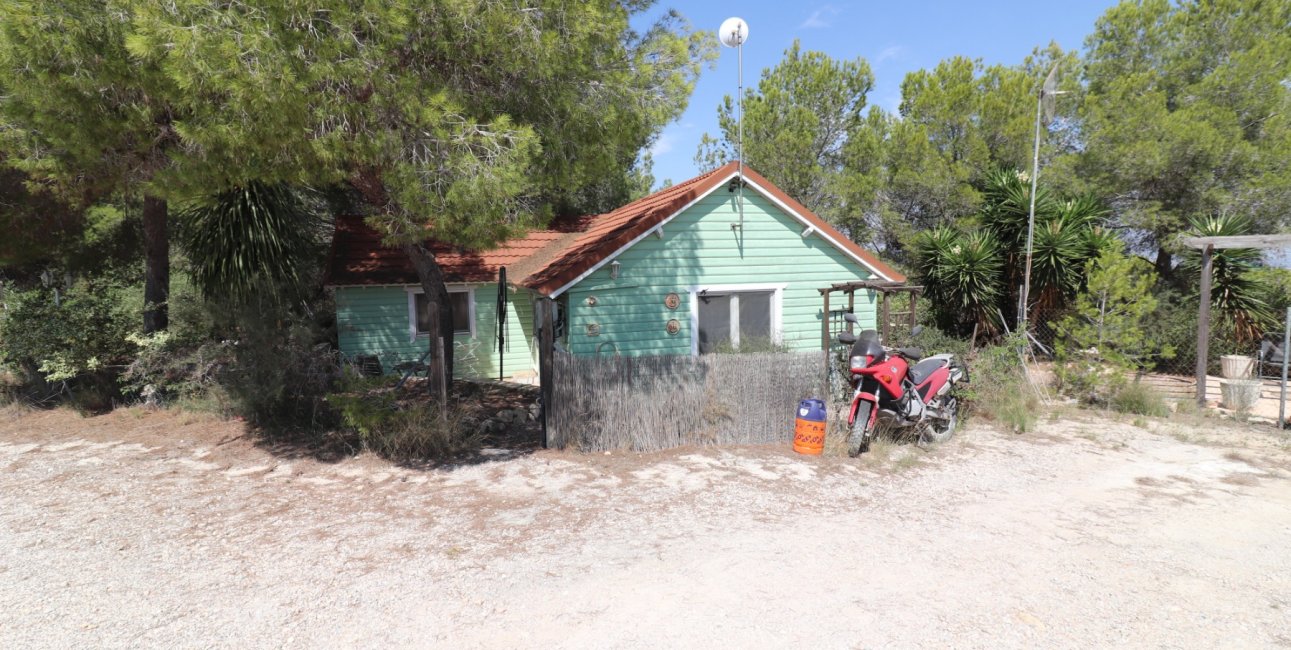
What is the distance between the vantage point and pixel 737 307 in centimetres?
1120

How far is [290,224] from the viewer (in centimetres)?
1101

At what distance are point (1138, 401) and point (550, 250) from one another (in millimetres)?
10048

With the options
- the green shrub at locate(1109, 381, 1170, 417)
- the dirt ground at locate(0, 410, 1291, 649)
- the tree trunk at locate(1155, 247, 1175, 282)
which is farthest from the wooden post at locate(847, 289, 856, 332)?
the tree trunk at locate(1155, 247, 1175, 282)

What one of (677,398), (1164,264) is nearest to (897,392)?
(677,398)

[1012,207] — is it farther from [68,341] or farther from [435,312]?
[68,341]

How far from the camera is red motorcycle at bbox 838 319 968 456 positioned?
7.05 metres

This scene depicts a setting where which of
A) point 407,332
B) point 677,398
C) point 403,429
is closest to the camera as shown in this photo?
point 403,429

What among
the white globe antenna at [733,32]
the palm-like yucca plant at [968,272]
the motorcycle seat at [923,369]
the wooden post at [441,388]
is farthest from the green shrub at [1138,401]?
the wooden post at [441,388]

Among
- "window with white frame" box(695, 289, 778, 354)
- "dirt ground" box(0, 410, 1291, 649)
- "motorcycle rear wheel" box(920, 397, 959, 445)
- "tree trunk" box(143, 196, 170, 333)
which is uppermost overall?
"tree trunk" box(143, 196, 170, 333)

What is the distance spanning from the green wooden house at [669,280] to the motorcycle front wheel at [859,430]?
2.47m

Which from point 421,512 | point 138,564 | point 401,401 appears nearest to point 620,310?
point 401,401

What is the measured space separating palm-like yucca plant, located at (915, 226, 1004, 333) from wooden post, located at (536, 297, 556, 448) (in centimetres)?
941

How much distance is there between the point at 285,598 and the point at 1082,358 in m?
10.2

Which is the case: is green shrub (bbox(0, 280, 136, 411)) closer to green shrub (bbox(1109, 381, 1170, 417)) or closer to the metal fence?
the metal fence
